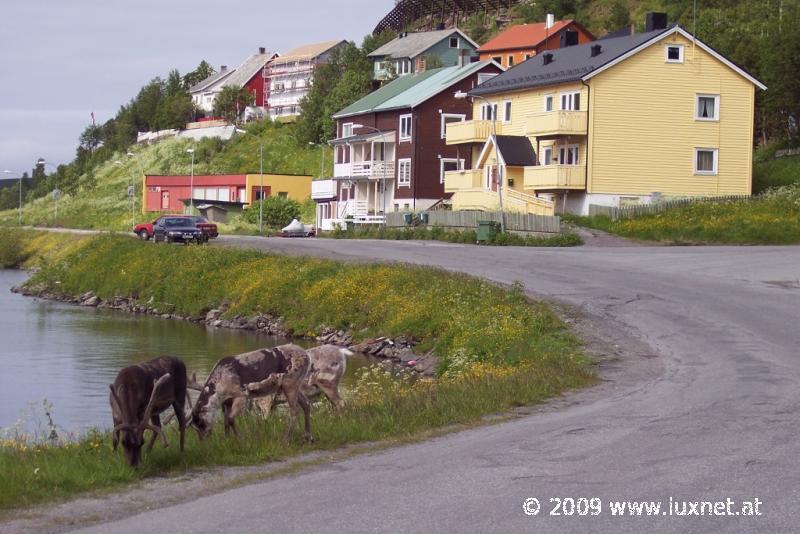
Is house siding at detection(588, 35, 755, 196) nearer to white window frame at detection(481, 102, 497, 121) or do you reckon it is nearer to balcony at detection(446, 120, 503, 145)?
balcony at detection(446, 120, 503, 145)

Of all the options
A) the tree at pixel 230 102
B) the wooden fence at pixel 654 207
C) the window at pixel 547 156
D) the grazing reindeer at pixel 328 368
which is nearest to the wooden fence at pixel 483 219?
the wooden fence at pixel 654 207

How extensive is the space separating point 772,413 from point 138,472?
8.12 m

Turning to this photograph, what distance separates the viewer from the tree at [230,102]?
146 meters

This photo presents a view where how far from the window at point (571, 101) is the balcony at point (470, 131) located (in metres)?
7.36

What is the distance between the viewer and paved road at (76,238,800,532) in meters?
10.1

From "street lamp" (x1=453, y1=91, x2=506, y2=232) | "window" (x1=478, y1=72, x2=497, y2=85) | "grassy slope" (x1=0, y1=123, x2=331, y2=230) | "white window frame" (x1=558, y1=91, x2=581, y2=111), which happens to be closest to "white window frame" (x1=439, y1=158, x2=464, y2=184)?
"window" (x1=478, y1=72, x2=497, y2=85)

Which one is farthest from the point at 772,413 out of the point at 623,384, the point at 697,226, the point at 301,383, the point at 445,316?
the point at 697,226

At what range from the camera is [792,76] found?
6775 centimetres

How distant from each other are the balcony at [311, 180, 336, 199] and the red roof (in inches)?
1059

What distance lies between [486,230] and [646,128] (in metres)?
13.3

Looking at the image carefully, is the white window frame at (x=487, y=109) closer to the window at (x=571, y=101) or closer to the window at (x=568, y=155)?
the window at (x=571, y=101)

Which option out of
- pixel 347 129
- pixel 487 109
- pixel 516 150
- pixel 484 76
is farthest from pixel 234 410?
pixel 347 129

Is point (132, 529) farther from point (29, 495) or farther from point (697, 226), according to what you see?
point (697, 226)

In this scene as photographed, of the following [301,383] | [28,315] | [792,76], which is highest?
[792,76]
